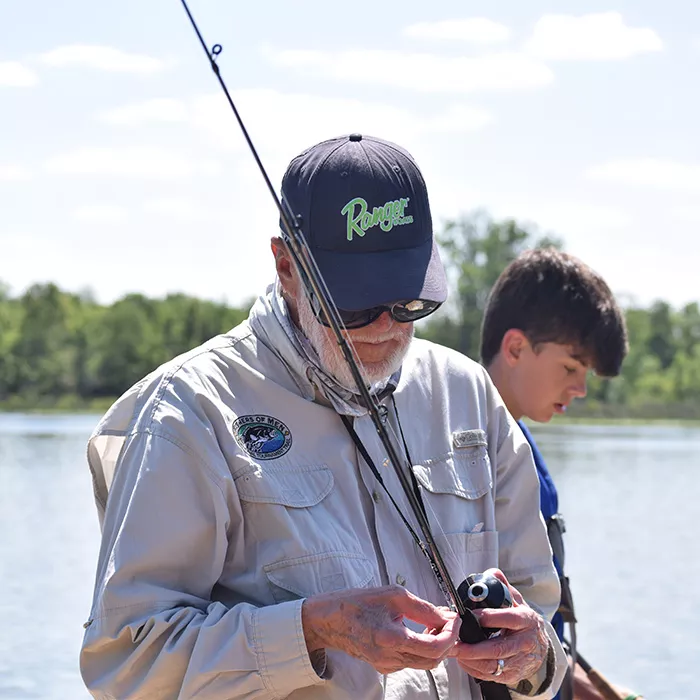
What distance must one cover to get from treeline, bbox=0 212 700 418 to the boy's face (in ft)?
177

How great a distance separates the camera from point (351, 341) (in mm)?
2529

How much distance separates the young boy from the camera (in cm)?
386

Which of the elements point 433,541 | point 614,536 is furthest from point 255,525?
point 614,536

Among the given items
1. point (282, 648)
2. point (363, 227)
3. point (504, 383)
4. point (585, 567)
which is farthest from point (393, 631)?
point (585, 567)

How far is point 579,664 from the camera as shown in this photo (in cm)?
453

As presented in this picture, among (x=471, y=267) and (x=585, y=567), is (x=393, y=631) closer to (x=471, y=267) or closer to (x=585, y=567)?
(x=585, y=567)

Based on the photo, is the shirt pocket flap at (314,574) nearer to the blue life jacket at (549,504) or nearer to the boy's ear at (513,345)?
the blue life jacket at (549,504)

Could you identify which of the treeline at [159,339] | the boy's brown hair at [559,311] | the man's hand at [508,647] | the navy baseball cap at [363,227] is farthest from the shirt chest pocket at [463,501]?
the treeline at [159,339]

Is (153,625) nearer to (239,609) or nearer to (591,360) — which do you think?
(239,609)

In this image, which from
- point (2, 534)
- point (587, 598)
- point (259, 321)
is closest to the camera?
point (259, 321)

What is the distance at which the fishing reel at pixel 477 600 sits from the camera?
2395 mm

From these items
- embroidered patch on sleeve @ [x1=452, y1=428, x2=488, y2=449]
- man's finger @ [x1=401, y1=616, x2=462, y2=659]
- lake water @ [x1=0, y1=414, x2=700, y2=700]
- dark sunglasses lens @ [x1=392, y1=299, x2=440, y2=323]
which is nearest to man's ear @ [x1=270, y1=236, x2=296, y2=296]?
dark sunglasses lens @ [x1=392, y1=299, x2=440, y2=323]

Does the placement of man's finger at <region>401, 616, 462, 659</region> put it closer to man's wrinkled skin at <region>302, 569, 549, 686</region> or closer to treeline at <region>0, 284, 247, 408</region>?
man's wrinkled skin at <region>302, 569, 549, 686</region>

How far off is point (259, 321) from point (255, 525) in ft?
1.56
